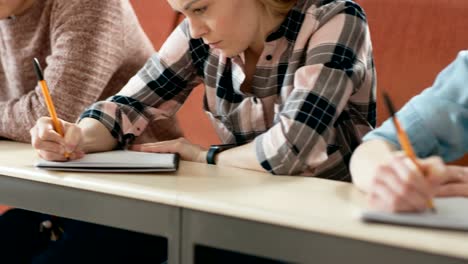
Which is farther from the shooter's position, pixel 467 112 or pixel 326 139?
pixel 326 139

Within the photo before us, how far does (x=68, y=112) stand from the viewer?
1.40 metres

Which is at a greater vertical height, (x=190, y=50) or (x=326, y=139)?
(x=190, y=50)

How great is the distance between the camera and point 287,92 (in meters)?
1.14

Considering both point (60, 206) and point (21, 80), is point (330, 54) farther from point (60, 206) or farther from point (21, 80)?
point (21, 80)

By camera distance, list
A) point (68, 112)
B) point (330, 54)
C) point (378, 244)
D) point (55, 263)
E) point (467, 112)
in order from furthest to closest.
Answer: point (68, 112), point (55, 263), point (330, 54), point (467, 112), point (378, 244)

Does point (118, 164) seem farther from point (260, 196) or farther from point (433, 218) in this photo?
point (433, 218)

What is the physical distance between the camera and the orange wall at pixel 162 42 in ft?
6.23

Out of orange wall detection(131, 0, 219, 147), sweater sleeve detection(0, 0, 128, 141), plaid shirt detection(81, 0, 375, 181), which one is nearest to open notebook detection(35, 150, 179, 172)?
plaid shirt detection(81, 0, 375, 181)

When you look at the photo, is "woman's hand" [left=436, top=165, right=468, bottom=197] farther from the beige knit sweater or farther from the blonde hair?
the beige knit sweater

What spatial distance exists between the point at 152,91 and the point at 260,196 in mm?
541

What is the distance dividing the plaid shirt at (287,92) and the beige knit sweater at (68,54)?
111 millimetres

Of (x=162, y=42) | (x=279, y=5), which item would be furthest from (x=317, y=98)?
(x=162, y=42)

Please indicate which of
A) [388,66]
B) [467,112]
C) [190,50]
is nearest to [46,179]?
[190,50]

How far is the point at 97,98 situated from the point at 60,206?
49 centimetres
